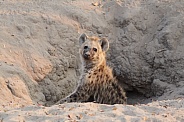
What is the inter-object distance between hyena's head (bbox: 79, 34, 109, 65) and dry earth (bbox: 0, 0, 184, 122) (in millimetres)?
1042

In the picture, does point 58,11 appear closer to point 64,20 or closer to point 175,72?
point 64,20

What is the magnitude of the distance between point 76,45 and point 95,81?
5.75ft

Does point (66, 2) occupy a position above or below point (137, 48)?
above

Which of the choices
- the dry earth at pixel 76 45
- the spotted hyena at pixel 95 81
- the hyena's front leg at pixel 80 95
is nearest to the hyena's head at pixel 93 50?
the spotted hyena at pixel 95 81

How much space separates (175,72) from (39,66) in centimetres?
265

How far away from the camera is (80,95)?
23.0 ft

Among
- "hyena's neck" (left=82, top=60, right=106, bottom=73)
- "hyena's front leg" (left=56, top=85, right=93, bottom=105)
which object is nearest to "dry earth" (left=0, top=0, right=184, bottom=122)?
"hyena's front leg" (left=56, top=85, right=93, bottom=105)

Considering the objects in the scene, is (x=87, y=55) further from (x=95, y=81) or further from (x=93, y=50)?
(x=95, y=81)

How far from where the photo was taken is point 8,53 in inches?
303

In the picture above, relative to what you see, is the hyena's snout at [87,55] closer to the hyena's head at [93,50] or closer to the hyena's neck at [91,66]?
the hyena's head at [93,50]

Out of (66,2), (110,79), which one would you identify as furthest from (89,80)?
(66,2)

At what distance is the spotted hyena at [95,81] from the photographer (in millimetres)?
7039

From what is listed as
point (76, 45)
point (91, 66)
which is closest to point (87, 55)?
point (91, 66)

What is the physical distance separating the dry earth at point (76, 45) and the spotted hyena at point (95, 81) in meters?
0.81
